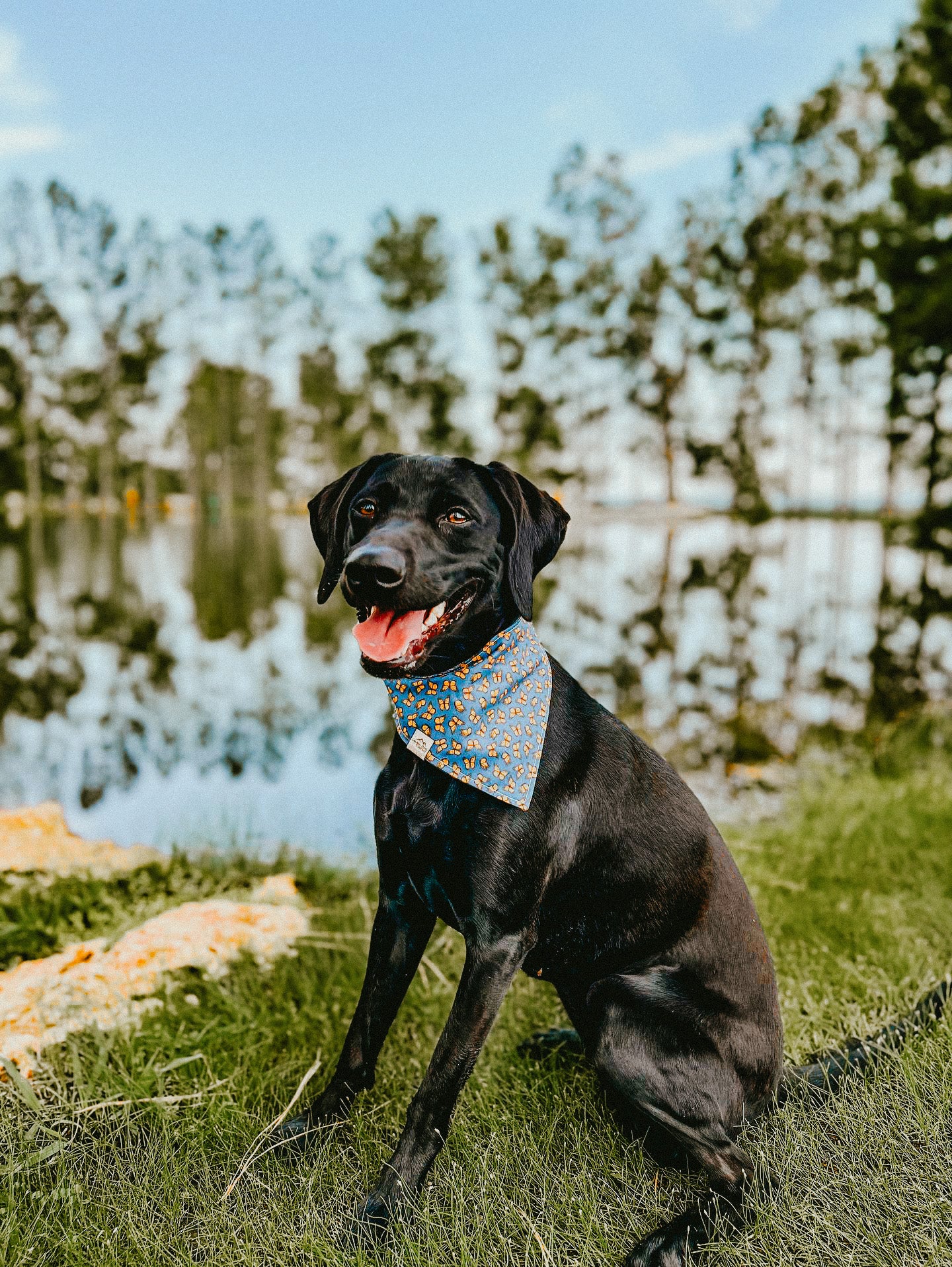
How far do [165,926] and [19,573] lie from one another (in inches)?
709

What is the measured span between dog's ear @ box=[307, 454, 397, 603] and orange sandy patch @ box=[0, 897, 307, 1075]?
5.60 ft

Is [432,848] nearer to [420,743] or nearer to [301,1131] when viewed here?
[420,743]

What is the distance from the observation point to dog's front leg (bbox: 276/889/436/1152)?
109 inches

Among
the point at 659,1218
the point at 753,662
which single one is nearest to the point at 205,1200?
the point at 659,1218

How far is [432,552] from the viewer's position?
8.13 ft

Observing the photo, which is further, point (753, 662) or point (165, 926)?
point (753, 662)

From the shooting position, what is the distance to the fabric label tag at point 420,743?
2.53 m

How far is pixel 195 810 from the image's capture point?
261 inches

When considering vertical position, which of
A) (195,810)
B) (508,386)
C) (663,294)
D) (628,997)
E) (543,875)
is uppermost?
(663,294)

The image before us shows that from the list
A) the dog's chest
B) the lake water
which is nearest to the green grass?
the dog's chest

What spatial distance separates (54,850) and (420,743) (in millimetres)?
3260

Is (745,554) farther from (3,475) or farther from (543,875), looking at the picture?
(3,475)

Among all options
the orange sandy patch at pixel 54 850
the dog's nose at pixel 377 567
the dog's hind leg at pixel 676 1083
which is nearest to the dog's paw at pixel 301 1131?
the dog's hind leg at pixel 676 1083

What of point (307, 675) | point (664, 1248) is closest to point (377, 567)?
point (664, 1248)
